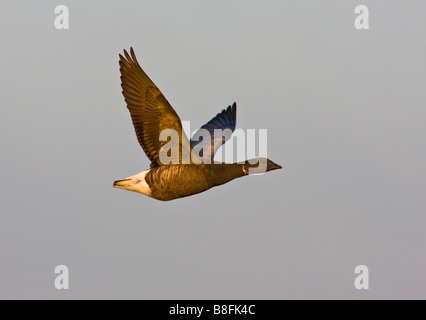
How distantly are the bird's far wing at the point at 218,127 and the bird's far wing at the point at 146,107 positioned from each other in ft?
11.2

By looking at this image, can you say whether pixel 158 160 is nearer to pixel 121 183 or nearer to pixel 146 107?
pixel 121 183

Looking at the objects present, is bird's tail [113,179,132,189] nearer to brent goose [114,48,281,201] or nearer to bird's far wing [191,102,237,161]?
brent goose [114,48,281,201]

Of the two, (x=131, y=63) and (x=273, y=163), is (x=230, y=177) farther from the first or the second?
(x=131, y=63)

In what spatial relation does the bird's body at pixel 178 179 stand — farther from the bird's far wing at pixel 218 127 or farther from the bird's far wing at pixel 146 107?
the bird's far wing at pixel 218 127

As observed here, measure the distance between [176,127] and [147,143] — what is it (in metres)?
0.87

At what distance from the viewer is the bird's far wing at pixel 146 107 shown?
1709cm

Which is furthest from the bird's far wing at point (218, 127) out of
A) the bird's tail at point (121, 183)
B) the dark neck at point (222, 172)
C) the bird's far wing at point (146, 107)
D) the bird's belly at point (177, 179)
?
the bird's far wing at point (146, 107)

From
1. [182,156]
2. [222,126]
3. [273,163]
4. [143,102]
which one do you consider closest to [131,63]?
[143,102]

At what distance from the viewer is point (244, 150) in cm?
2039

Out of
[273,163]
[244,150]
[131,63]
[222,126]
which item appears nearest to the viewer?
[131,63]

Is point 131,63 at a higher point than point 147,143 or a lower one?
higher

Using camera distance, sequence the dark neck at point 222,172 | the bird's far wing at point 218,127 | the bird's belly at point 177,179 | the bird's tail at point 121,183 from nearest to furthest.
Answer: the bird's belly at point 177,179 → the dark neck at point 222,172 → the bird's tail at point 121,183 → the bird's far wing at point 218,127

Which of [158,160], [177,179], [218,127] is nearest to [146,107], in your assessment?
[158,160]

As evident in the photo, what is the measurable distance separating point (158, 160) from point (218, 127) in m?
4.96
